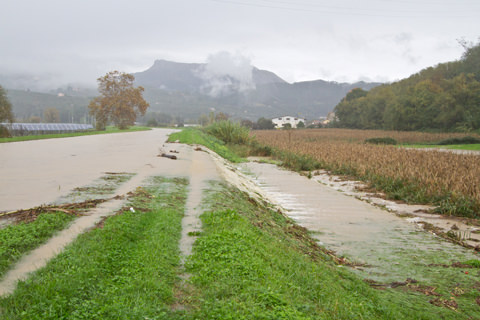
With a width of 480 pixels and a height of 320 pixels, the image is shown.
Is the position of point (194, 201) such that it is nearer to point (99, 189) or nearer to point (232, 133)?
point (99, 189)

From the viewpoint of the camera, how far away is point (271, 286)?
3.75 metres

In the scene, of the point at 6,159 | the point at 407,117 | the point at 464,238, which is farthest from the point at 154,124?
the point at 464,238

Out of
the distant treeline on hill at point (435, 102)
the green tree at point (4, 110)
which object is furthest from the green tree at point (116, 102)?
the distant treeline on hill at point (435, 102)

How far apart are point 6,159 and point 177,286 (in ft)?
40.6

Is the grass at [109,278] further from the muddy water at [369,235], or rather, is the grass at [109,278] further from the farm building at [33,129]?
the farm building at [33,129]

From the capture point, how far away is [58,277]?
3441 mm

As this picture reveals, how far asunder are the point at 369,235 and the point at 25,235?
247 inches

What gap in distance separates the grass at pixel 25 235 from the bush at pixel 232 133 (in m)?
25.1

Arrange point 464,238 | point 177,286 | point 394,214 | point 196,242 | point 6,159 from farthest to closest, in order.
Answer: point 6,159 → point 394,214 → point 464,238 → point 196,242 → point 177,286

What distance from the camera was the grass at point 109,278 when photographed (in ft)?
9.89

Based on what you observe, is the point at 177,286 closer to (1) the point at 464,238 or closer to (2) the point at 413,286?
(2) the point at 413,286

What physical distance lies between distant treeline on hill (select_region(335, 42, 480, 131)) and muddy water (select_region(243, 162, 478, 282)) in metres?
48.4

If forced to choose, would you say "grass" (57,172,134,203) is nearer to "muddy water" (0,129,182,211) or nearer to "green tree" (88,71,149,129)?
"muddy water" (0,129,182,211)

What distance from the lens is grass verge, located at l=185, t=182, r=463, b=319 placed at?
335 cm
